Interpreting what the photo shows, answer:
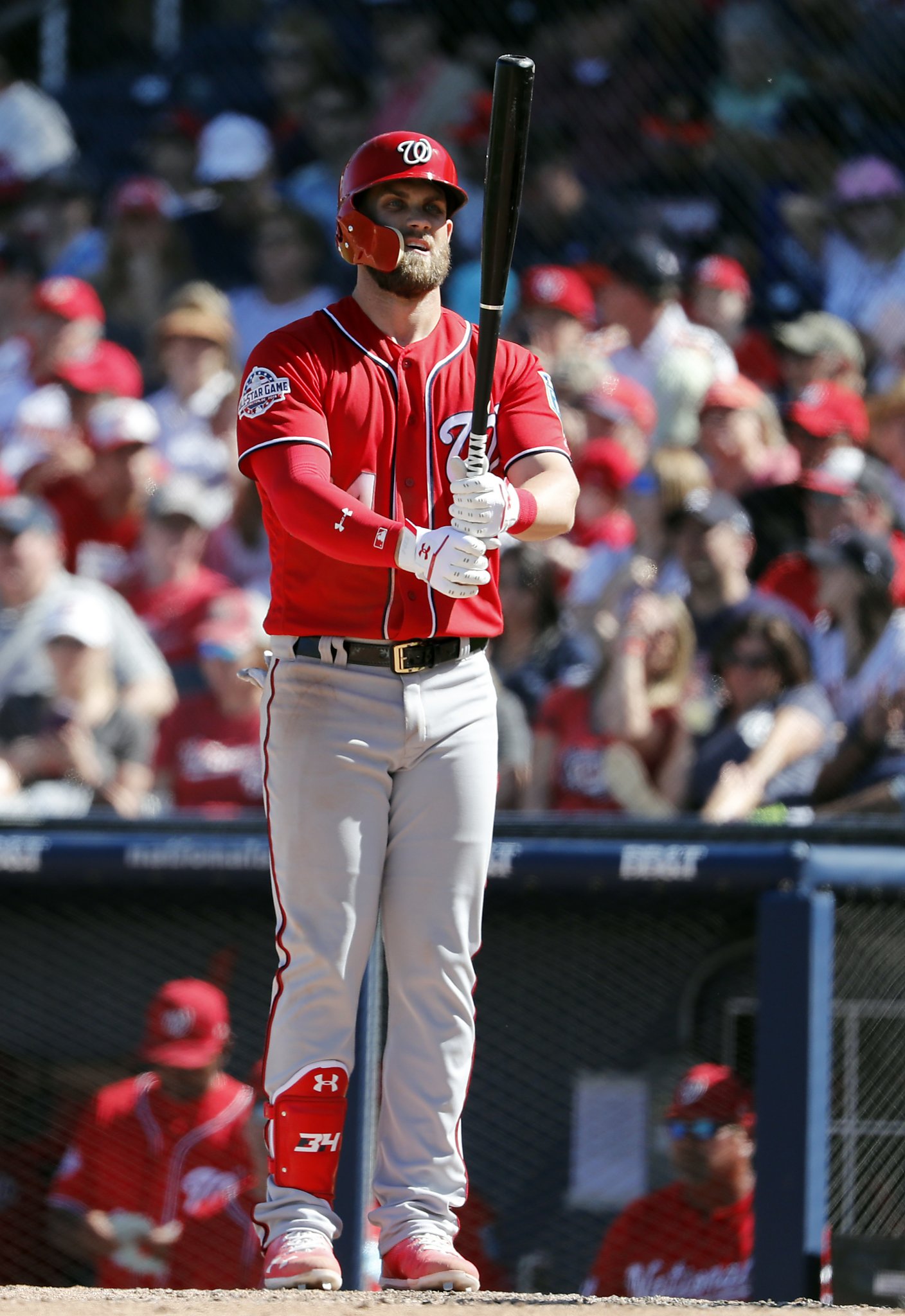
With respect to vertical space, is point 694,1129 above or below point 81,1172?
above

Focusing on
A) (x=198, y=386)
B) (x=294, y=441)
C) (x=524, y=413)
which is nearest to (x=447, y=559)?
(x=294, y=441)

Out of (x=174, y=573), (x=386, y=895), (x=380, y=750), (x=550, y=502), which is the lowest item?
(x=386, y=895)

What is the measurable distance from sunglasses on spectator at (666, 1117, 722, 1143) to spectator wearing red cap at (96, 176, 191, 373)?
4.25 m

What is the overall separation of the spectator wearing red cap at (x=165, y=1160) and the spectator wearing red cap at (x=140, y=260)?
364cm

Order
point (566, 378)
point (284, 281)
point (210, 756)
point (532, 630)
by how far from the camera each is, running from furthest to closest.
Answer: point (284, 281) → point (566, 378) → point (532, 630) → point (210, 756)

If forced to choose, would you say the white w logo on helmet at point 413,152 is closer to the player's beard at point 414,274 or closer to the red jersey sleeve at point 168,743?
the player's beard at point 414,274

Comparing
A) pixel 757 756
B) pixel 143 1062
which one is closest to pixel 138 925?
pixel 143 1062

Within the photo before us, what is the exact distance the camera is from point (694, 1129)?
3975 millimetres

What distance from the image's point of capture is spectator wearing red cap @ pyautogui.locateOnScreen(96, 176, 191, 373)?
736 centimetres

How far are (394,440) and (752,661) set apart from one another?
6.82ft

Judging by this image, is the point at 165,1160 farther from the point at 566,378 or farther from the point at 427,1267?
the point at 566,378

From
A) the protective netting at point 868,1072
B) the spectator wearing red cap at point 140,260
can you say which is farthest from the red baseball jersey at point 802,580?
the spectator wearing red cap at point 140,260

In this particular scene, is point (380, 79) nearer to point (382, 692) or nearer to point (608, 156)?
point (608, 156)

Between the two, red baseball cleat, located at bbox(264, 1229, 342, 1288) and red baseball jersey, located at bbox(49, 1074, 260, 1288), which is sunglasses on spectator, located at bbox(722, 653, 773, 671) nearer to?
red baseball jersey, located at bbox(49, 1074, 260, 1288)
